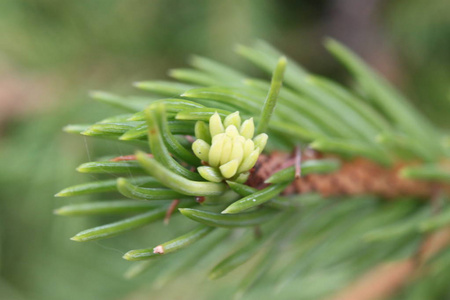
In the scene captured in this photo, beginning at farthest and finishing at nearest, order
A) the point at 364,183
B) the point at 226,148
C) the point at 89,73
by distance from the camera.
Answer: the point at 89,73 → the point at 364,183 → the point at 226,148

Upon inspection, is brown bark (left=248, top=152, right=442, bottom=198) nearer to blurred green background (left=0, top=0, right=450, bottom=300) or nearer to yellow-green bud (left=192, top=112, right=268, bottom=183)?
yellow-green bud (left=192, top=112, right=268, bottom=183)

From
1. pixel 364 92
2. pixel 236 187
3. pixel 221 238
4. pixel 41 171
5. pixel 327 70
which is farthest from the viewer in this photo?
pixel 327 70

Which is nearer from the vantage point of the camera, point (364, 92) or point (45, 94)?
point (364, 92)

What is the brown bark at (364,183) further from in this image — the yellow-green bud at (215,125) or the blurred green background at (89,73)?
the blurred green background at (89,73)

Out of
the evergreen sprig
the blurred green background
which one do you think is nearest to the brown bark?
the evergreen sprig

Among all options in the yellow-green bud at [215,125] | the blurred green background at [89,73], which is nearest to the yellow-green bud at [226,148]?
the yellow-green bud at [215,125]

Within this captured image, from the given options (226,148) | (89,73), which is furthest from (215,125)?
(89,73)

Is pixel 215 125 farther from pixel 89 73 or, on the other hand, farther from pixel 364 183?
pixel 89 73

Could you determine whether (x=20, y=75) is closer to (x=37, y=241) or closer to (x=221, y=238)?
(x=37, y=241)

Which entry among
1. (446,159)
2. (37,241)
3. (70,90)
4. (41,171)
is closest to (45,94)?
(70,90)
